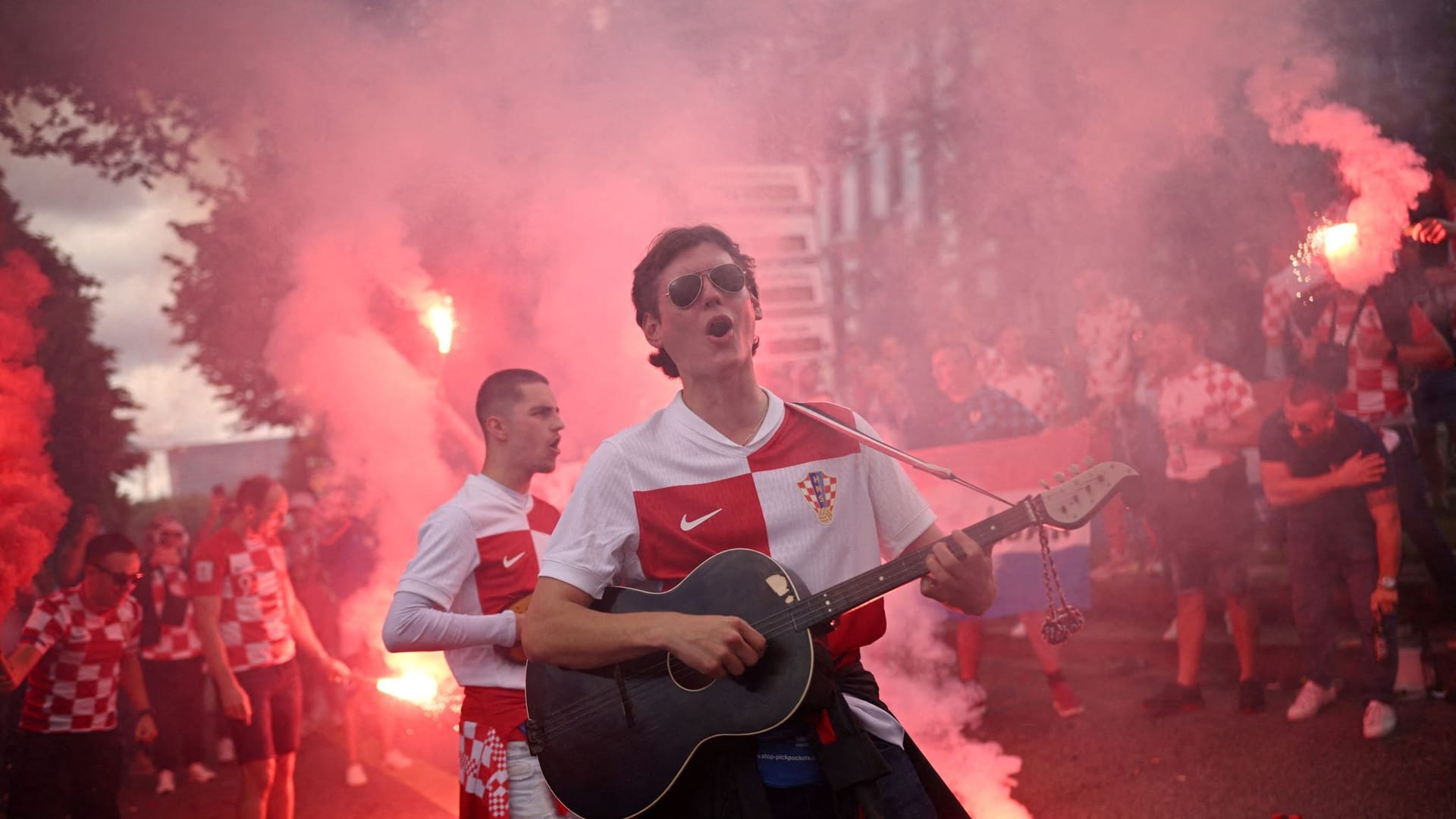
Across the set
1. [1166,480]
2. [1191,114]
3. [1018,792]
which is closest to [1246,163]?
[1191,114]

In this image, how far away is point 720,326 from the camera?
232 centimetres

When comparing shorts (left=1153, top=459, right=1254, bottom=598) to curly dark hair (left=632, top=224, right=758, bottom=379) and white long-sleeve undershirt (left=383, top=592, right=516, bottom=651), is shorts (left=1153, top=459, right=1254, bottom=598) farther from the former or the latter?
curly dark hair (left=632, top=224, right=758, bottom=379)

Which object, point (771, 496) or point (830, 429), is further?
point (830, 429)

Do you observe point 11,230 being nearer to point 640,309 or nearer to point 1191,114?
point 640,309

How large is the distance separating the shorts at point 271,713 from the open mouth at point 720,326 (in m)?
4.52

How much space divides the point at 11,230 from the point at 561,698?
856 centimetres

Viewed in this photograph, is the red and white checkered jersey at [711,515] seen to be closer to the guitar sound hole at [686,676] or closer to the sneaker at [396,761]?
the guitar sound hole at [686,676]

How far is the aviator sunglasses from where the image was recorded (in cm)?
235

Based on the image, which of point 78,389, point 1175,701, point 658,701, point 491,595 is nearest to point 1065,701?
point 1175,701

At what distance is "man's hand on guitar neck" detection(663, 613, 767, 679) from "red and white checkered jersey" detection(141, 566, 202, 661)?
6695 millimetres

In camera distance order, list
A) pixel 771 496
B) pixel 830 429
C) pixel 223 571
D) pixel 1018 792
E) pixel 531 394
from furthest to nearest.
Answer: pixel 223 571 → pixel 1018 792 → pixel 531 394 → pixel 830 429 → pixel 771 496

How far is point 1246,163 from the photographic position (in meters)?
5.93

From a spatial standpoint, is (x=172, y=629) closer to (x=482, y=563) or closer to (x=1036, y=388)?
(x=482, y=563)

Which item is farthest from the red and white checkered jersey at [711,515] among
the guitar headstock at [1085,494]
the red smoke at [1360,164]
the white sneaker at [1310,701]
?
the red smoke at [1360,164]
